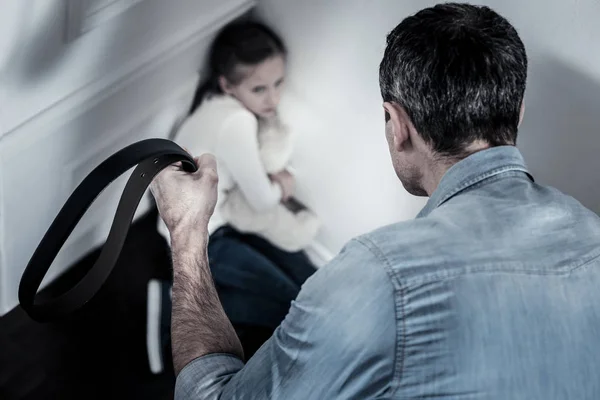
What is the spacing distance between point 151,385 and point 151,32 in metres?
0.73

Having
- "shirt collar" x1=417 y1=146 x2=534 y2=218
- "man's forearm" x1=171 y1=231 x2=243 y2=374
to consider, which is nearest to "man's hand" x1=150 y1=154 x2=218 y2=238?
"man's forearm" x1=171 y1=231 x2=243 y2=374

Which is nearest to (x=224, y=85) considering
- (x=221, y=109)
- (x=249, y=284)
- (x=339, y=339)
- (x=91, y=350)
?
(x=221, y=109)

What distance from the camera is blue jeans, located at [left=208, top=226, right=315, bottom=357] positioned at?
1.74 meters

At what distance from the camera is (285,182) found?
176 centimetres

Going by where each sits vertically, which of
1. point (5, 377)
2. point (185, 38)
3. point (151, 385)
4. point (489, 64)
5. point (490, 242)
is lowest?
point (151, 385)

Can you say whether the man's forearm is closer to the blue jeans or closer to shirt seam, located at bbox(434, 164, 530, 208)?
shirt seam, located at bbox(434, 164, 530, 208)

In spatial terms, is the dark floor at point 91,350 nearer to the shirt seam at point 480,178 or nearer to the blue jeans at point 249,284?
the blue jeans at point 249,284

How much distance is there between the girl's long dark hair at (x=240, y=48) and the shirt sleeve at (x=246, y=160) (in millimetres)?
97

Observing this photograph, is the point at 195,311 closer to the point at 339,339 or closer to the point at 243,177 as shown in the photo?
the point at 339,339

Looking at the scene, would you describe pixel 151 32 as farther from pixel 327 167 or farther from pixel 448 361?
pixel 448 361

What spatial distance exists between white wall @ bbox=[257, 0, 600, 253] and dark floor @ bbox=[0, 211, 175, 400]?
44 cm

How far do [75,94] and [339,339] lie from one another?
0.71 meters

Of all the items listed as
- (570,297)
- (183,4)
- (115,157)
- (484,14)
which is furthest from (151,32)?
(570,297)

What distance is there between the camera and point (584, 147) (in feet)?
4.33
